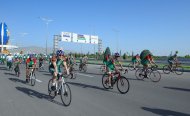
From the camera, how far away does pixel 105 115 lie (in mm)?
7602

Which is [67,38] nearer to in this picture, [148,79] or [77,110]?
[148,79]

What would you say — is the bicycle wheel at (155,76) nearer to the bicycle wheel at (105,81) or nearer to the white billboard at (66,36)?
the bicycle wheel at (105,81)

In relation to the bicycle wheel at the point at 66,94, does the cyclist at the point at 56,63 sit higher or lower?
higher

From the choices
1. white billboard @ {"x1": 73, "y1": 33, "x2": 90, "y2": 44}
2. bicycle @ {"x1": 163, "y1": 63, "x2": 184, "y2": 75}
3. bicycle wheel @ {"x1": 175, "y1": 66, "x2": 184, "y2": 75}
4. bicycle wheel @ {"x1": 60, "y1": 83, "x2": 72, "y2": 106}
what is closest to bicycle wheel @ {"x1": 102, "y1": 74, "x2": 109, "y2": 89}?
bicycle wheel @ {"x1": 60, "y1": 83, "x2": 72, "y2": 106}

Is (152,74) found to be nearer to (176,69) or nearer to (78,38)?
(176,69)

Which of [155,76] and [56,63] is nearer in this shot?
[56,63]

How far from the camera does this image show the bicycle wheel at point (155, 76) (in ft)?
57.0

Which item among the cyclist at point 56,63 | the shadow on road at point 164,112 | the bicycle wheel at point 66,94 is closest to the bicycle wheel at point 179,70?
the cyclist at point 56,63

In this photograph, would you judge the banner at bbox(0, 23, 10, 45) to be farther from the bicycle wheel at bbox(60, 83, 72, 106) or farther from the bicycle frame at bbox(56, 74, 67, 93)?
the bicycle wheel at bbox(60, 83, 72, 106)

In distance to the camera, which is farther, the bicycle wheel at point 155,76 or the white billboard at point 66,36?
the white billboard at point 66,36

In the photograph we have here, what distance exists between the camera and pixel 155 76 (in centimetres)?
1744

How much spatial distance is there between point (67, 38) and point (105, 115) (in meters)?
73.3

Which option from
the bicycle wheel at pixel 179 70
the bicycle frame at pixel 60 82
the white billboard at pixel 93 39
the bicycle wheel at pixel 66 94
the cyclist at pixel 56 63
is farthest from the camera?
the white billboard at pixel 93 39

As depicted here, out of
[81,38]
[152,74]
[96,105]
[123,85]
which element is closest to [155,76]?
[152,74]
